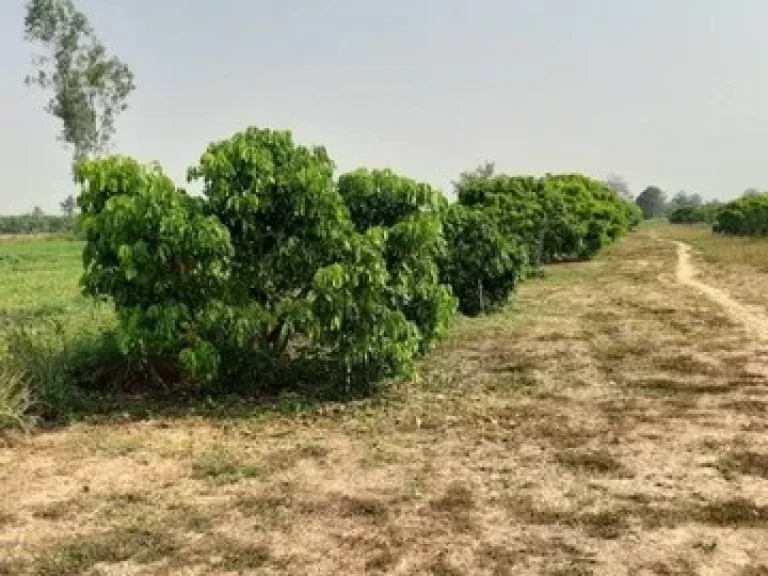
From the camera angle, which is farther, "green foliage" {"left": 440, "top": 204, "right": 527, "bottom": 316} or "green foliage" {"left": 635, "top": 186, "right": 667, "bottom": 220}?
"green foliage" {"left": 635, "top": 186, "right": 667, "bottom": 220}

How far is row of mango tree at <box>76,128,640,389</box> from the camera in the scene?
8062 mm

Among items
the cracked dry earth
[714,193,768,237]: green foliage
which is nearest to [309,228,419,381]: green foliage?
the cracked dry earth

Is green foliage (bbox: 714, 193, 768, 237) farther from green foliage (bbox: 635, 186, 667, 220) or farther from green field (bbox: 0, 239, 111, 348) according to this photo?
green foliage (bbox: 635, 186, 667, 220)

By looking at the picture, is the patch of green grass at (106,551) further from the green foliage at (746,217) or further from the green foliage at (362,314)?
the green foliage at (746,217)

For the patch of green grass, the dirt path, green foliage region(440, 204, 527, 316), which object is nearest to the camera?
the patch of green grass

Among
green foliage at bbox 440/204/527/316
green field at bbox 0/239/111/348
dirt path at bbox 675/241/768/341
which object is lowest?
dirt path at bbox 675/241/768/341

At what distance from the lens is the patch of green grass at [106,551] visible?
4.79 meters

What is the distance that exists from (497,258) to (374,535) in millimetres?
11248

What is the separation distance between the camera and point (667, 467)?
645 cm

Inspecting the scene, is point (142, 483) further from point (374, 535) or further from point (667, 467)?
point (667, 467)

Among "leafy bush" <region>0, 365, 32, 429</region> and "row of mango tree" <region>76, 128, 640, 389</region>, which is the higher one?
"row of mango tree" <region>76, 128, 640, 389</region>

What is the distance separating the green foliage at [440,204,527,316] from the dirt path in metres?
3.89

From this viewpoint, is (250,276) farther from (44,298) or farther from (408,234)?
(44,298)

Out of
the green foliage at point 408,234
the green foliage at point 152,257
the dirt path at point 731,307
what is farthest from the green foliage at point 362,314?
the dirt path at point 731,307
